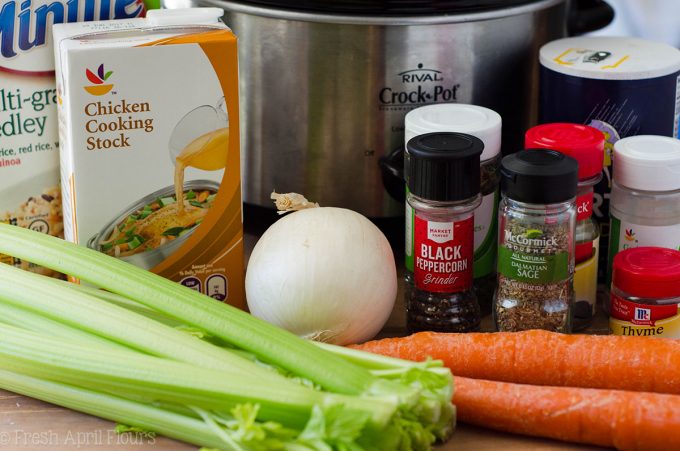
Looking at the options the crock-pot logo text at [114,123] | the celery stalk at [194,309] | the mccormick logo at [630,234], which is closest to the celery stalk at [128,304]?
the celery stalk at [194,309]

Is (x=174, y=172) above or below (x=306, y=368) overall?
above

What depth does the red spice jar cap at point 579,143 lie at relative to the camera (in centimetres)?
109

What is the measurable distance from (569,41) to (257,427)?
72cm

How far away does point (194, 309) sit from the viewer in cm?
98

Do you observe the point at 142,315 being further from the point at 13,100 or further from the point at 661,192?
the point at 661,192

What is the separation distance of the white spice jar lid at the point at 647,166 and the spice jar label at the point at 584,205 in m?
A: 0.04

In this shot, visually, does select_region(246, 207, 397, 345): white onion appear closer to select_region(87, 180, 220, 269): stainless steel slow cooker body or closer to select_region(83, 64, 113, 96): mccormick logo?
select_region(87, 180, 220, 269): stainless steel slow cooker body

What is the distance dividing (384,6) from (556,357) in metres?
0.46

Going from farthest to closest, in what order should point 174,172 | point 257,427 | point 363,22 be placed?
point 363,22 < point 174,172 < point 257,427

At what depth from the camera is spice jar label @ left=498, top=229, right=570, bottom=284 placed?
1040mm

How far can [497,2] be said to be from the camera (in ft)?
4.11

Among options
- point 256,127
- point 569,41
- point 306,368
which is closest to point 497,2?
point 569,41

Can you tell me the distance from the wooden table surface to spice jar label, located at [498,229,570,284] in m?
0.17

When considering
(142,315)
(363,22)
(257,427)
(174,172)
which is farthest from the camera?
(363,22)
